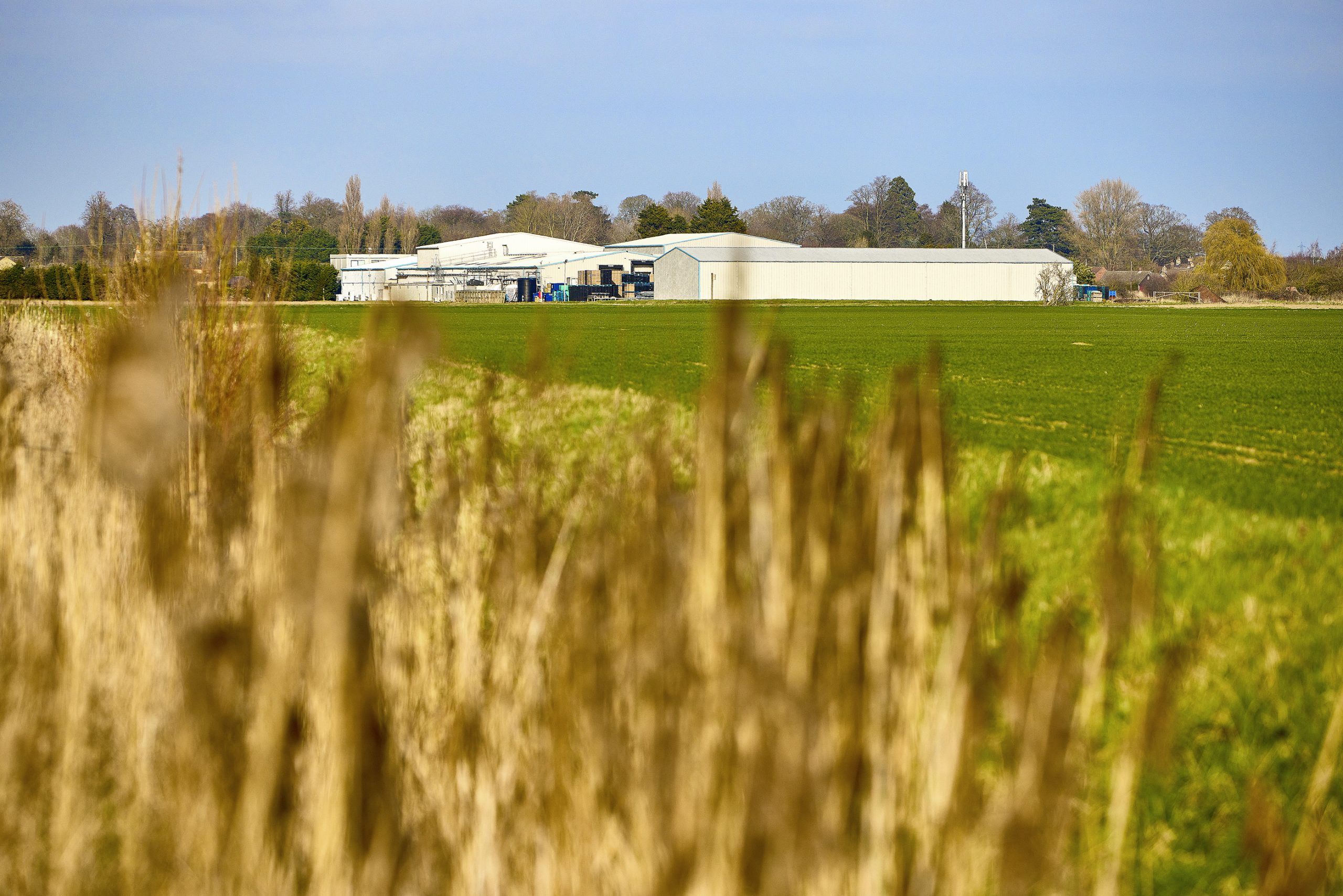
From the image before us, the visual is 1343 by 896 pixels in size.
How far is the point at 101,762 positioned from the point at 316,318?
106ft

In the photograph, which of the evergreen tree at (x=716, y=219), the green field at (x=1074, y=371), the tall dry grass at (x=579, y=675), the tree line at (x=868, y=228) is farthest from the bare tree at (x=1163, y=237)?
the tall dry grass at (x=579, y=675)

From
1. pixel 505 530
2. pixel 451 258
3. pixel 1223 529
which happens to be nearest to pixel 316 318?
pixel 1223 529

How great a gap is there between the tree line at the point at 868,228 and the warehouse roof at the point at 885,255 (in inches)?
592

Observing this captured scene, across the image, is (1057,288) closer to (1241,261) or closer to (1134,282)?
(1241,261)

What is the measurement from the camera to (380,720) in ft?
6.83

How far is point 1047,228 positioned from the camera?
129 meters

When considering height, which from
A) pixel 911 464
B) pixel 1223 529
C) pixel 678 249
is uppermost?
pixel 678 249

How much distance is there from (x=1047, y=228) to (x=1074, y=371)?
117m

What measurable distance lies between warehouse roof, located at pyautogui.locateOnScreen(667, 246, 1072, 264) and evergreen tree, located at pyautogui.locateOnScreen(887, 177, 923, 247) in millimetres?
64379

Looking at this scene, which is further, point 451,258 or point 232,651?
point 451,258

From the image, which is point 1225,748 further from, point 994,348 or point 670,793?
point 994,348

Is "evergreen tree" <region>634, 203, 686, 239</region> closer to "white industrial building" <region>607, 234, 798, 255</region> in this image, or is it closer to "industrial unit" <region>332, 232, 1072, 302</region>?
"white industrial building" <region>607, 234, 798, 255</region>

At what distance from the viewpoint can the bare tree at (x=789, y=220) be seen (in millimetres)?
127688

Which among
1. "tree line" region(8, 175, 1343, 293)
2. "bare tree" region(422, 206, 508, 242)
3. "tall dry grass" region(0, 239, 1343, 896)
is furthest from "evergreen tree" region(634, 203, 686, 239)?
"tall dry grass" region(0, 239, 1343, 896)
